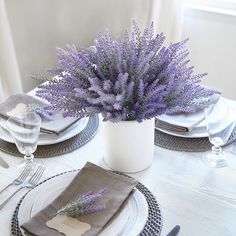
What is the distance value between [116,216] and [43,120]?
1.49 ft

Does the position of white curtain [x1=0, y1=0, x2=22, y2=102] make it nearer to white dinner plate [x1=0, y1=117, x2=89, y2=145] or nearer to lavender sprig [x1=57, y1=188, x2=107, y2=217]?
white dinner plate [x1=0, y1=117, x2=89, y2=145]

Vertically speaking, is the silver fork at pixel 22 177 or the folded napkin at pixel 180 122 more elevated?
the folded napkin at pixel 180 122

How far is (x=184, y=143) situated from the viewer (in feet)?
3.47

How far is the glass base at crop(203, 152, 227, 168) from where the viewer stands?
98 cm

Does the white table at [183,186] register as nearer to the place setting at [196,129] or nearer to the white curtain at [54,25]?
the place setting at [196,129]

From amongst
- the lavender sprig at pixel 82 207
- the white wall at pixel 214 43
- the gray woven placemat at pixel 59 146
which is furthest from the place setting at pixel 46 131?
the white wall at pixel 214 43

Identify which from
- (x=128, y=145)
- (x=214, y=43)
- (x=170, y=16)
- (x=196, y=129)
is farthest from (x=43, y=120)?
(x=214, y=43)

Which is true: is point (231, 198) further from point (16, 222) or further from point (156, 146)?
point (16, 222)

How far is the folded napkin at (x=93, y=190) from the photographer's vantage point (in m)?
0.74

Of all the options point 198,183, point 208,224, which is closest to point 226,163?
point 198,183

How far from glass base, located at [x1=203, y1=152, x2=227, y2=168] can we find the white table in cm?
1

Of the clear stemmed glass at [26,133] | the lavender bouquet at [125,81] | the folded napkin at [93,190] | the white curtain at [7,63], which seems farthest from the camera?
the white curtain at [7,63]

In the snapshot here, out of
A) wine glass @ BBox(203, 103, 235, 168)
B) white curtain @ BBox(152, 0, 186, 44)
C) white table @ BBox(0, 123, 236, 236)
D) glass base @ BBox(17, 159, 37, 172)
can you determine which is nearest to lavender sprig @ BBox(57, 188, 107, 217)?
white table @ BBox(0, 123, 236, 236)

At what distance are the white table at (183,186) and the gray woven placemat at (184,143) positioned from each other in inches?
0.7
